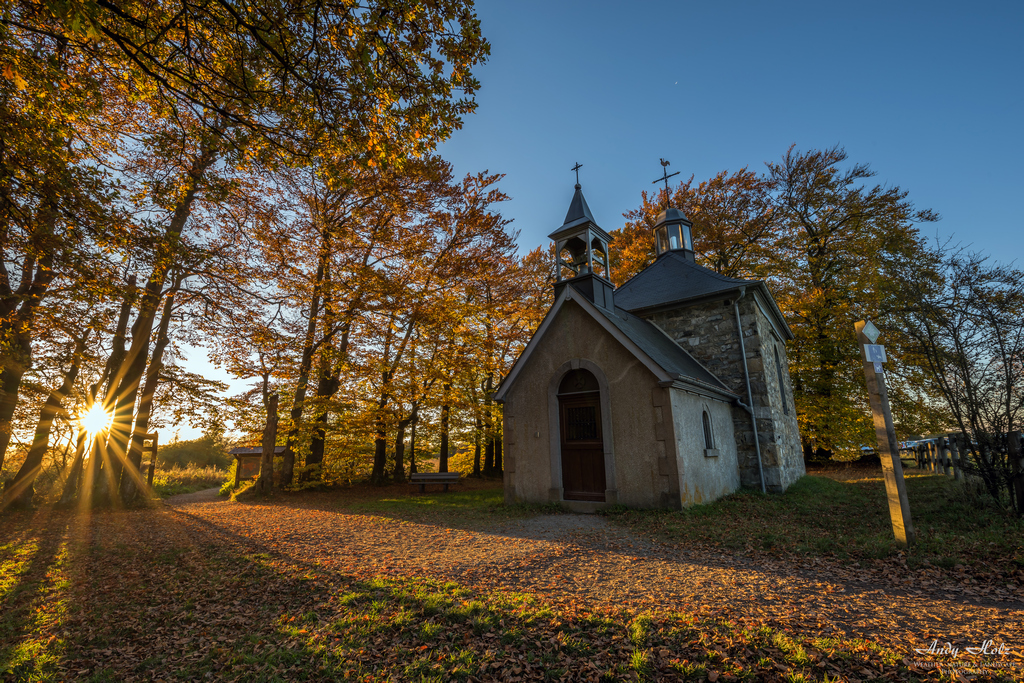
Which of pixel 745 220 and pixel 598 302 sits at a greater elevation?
pixel 745 220

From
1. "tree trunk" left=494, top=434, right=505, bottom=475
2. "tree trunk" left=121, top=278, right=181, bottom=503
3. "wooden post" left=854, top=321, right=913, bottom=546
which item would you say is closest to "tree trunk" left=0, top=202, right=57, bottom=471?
"tree trunk" left=121, top=278, right=181, bottom=503

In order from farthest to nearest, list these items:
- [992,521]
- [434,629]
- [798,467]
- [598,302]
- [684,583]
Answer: [798,467] < [598,302] < [992,521] < [684,583] < [434,629]

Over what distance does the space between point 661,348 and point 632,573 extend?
713cm

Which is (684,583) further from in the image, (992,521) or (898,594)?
(992,521)

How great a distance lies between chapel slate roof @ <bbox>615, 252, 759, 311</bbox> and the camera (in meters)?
13.6

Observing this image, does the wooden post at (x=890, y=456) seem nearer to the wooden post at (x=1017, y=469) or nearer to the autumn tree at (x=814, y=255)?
the wooden post at (x=1017, y=469)

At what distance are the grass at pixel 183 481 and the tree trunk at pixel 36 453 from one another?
6.66m

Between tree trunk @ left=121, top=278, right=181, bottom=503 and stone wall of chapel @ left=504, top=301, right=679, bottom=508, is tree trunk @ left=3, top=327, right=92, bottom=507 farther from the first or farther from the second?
stone wall of chapel @ left=504, top=301, right=679, bottom=508

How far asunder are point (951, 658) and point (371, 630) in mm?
4616

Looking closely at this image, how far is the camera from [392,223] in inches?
645

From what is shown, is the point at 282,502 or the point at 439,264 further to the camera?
the point at 439,264

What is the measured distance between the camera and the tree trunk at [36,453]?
11.3m

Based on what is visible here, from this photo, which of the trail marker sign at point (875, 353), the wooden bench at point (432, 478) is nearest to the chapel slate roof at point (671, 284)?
the trail marker sign at point (875, 353)

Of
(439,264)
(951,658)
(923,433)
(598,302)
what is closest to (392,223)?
(439,264)
